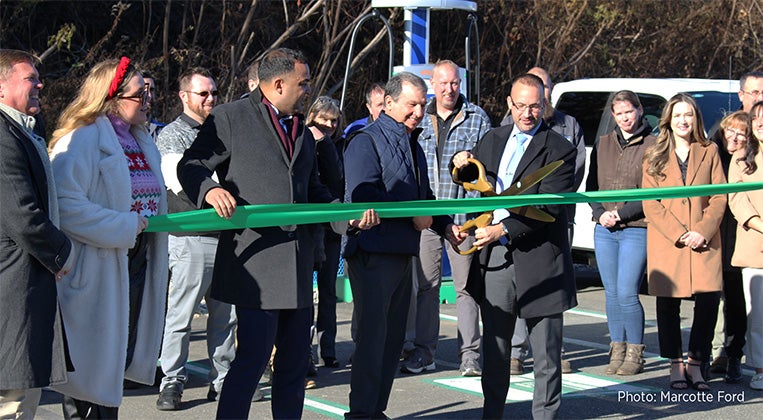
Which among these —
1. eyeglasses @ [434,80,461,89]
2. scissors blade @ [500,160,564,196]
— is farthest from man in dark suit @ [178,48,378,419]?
eyeglasses @ [434,80,461,89]

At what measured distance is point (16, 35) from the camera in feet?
44.6

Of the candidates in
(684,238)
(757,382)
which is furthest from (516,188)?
(757,382)

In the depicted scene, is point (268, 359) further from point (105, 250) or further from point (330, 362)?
point (330, 362)

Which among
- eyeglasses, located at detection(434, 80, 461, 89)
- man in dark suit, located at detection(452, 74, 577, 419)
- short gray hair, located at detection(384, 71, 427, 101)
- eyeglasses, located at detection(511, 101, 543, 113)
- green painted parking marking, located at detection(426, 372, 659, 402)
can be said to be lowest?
green painted parking marking, located at detection(426, 372, 659, 402)

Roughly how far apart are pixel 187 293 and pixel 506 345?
2131mm

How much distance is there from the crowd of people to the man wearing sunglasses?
0.04 feet

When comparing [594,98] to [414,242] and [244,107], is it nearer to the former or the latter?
[414,242]

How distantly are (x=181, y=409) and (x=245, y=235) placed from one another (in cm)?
196

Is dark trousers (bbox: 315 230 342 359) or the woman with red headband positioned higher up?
the woman with red headband

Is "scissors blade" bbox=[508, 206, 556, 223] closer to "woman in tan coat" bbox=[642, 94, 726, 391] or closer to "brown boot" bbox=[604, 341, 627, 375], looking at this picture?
"woman in tan coat" bbox=[642, 94, 726, 391]

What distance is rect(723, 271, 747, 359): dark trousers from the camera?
8.12 meters

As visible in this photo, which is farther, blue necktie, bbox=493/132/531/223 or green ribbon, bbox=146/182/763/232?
blue necktie, bbox=493/132/531/223

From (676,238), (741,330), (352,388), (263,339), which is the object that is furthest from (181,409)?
(741,330)

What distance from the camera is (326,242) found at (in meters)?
8.67
